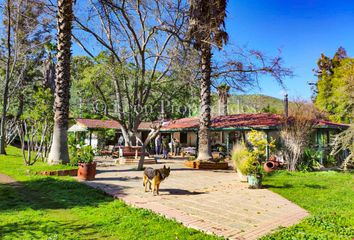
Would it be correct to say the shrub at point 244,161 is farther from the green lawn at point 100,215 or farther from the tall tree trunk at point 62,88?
the tall tree trunk at point 62,88

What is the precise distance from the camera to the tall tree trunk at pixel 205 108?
53.5ft

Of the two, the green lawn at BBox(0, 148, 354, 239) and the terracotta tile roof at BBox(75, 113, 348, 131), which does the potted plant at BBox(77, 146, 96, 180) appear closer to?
the green lawn at BBox(0, 148, 354, 239)

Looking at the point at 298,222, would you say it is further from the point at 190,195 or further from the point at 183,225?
the point at 190,195

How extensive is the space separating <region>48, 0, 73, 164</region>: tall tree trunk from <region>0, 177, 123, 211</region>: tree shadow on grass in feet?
7.37

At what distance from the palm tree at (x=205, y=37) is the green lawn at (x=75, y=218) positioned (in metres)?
8.73

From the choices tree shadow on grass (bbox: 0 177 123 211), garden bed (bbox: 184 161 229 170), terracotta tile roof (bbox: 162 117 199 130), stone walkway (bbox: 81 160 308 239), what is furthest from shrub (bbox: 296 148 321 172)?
tree shadow on grass (bbox: 0 177 123 211)

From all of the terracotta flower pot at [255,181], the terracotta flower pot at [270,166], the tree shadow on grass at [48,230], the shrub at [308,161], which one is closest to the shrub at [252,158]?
the terracotta flower pot at [255,181]

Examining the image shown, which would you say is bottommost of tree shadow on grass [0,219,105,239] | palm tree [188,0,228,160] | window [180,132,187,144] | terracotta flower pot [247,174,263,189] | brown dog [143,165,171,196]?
tree shadow on grass [0,219,105,239]

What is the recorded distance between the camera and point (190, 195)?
8.37 metres

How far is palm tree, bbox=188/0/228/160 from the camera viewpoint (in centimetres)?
1631

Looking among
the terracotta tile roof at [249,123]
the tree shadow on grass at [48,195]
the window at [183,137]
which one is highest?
the terracotta tile roof at [249,123]

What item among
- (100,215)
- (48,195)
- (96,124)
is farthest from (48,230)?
(96,124)

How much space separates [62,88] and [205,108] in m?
7.69

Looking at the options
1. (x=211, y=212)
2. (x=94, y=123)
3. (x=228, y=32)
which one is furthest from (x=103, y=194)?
(x=94, y=123)
